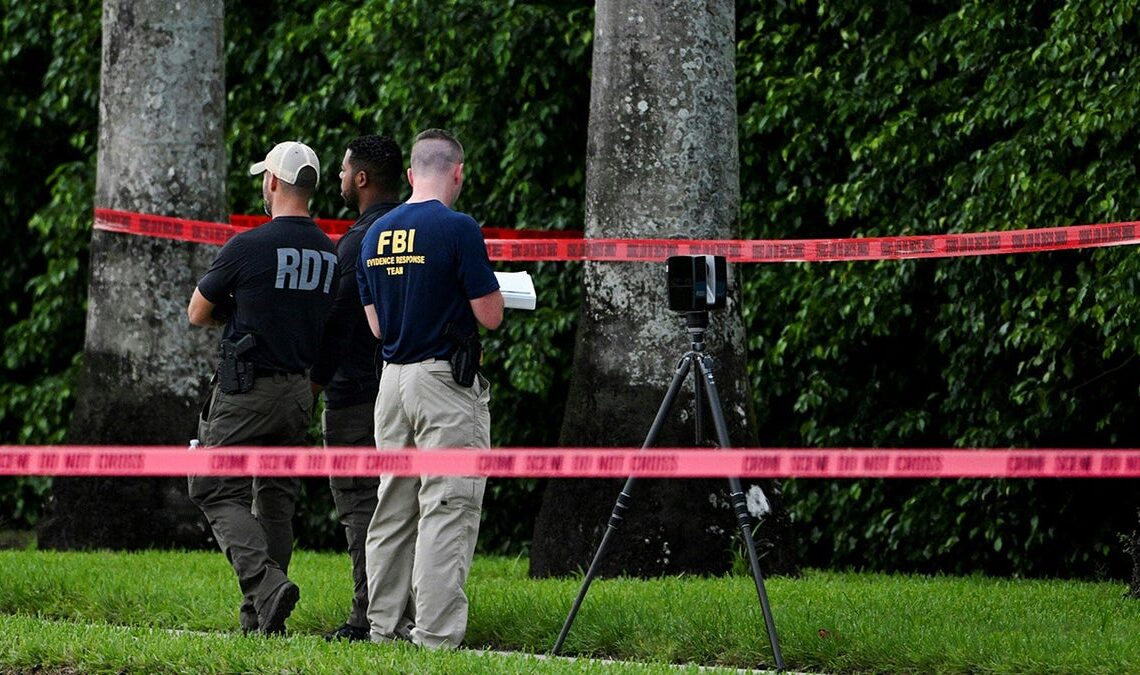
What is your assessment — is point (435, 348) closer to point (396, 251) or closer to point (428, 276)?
point (428, 276)

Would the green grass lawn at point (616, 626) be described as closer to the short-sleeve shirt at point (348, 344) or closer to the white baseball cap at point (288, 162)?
the short-sleeve shirt at point (348, 344)

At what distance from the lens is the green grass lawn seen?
21.7ft

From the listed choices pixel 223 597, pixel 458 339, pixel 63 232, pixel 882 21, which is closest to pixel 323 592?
pixel 223 597

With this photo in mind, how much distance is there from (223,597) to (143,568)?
1540 mm

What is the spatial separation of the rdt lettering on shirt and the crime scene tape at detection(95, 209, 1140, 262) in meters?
2.28

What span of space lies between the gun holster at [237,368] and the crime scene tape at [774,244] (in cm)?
260

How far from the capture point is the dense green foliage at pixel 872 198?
9.91 metres

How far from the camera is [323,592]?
8609 mm

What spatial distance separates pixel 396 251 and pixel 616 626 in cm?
178

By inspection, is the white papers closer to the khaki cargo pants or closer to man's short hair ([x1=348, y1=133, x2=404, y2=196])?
the khaki cargo pants

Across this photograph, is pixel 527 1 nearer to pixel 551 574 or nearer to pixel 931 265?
A: pixel 931 265

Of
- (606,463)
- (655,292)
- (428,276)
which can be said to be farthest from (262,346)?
(655,292)

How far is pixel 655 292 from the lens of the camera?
927 centimetres

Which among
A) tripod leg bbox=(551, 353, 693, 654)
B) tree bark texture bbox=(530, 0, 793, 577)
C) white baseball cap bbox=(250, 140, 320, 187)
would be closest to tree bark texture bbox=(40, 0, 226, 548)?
tree bark texture bbox=(530, 0, 793, 577)
